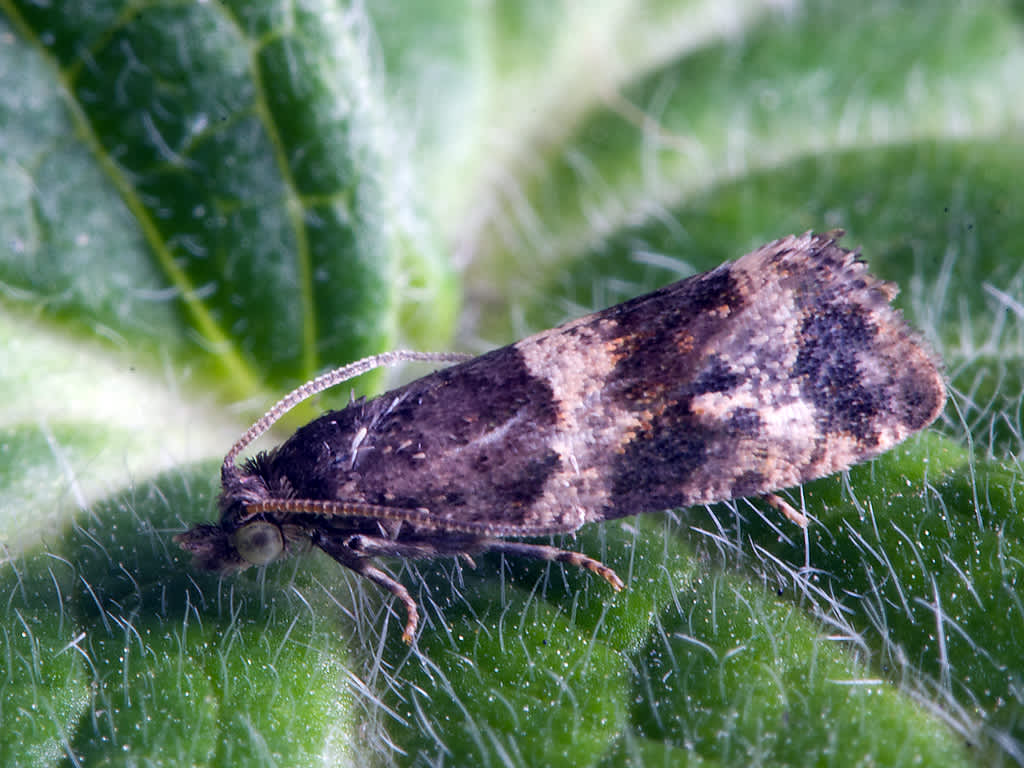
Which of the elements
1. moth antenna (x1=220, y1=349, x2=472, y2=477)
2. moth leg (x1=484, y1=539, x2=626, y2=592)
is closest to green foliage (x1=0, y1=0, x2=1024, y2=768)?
moth leg (x1=484, y1=539, x2=626, y2=592)

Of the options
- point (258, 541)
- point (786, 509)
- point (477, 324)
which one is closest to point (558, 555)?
point (786, 509)

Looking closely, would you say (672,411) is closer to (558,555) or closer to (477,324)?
(558,555)

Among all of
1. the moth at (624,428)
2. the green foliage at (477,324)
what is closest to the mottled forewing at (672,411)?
the moth at (624,428)

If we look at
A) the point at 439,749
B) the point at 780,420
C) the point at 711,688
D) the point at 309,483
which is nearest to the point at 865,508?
the point at 780,420

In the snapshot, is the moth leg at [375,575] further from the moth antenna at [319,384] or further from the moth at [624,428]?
the moth antenna at [319,384]

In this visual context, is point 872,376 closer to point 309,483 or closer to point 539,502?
point 539,502

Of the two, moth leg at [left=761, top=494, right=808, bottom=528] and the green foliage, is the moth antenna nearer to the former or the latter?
the green foliage
